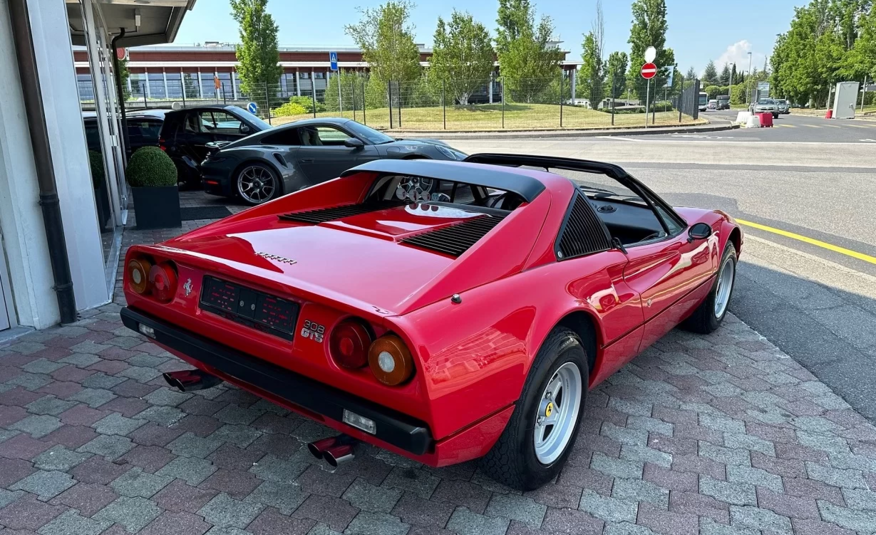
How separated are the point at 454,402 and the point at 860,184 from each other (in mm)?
12340

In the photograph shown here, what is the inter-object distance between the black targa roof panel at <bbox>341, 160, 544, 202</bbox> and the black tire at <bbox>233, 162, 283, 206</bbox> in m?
6.05

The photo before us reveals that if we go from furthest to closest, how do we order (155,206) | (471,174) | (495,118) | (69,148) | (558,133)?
1. (495,118)
2. (558,133)
3. (155,206)
4. (69,148)
5. (471,174)

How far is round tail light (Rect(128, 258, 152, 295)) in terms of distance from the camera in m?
2.95

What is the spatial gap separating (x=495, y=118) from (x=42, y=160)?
30.4 m

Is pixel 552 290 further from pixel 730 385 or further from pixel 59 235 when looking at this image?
pixel 59 235

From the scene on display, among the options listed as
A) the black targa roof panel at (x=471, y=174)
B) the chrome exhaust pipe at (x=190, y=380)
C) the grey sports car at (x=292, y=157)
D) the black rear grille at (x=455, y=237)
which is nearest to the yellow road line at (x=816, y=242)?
the grey sports car at (x=292, y=157)

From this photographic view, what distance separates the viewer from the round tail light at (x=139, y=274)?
295cm

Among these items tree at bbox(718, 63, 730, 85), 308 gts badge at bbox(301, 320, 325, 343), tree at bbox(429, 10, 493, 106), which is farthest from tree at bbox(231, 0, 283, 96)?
tree at bbox(718, 63, 730, 85)

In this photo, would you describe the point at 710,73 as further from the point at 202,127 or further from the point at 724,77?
the point at 202,127

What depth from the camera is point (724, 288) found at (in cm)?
468

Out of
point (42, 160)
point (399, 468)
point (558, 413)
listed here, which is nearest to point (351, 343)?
point (399, 468)

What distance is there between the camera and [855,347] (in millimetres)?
4289

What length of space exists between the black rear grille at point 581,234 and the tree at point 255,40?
37.9 meters

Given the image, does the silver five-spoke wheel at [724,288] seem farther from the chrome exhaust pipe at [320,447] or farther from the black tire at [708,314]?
the chrome exhaust pipe at [320,447]
